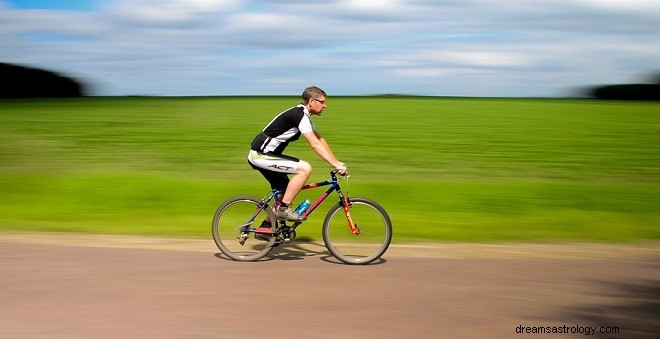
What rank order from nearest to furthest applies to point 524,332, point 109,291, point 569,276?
point 524,332, point 109,291, point 569,276

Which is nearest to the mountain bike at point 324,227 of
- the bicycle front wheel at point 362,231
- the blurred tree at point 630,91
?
the bicycle front wheel at point 362,231

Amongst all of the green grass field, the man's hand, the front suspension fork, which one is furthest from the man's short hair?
the green grass field

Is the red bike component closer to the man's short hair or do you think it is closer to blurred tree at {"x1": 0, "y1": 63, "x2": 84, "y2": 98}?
the man's short hair

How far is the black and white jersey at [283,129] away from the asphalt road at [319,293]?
1266 mm

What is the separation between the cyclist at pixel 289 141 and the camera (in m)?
8.96

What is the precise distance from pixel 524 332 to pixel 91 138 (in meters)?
23.6

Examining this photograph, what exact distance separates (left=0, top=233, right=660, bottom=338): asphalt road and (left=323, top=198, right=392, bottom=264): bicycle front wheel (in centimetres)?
19

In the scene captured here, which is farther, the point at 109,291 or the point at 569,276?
the point at 569,276

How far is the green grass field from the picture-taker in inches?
508

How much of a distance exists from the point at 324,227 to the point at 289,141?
1.02 m

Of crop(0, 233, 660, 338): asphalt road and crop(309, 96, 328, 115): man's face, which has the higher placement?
crop(309, 96, 328, 115): man's face

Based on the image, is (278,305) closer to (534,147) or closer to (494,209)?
(494,209)

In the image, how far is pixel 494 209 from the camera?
14.0 metres

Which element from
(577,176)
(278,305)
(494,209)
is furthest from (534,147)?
(278,305)
